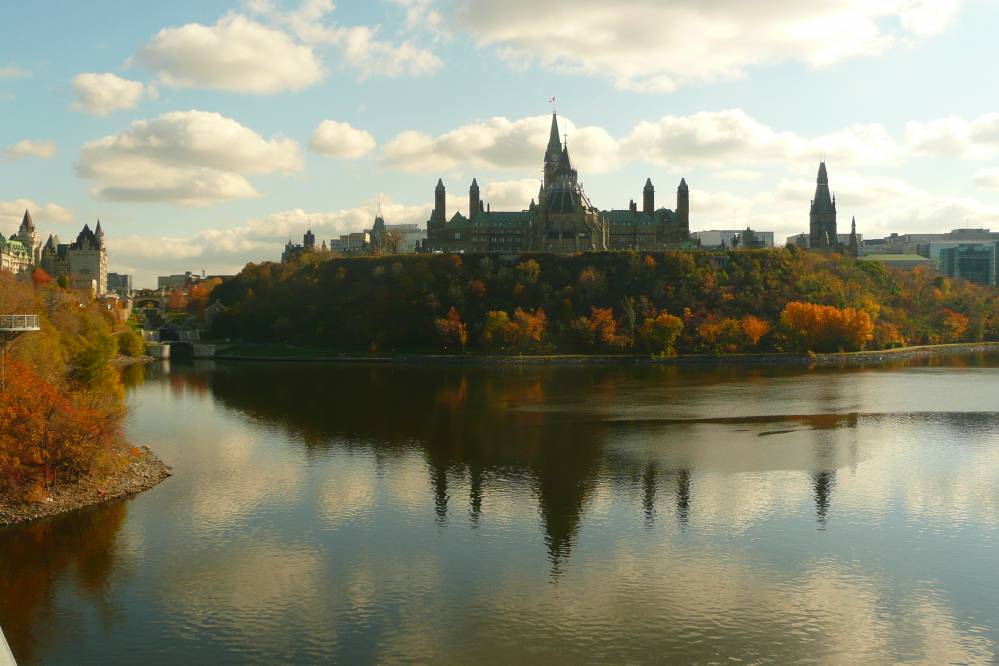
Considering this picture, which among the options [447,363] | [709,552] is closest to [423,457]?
[709,552]

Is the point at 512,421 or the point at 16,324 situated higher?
the point at 16,324

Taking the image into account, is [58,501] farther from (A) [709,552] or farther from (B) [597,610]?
(A) [709,552]

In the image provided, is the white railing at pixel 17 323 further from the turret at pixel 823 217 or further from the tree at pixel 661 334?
the turret at pixel 823 217

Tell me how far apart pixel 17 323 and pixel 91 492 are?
1429cm

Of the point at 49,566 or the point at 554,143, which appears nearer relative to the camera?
the point at 49,566

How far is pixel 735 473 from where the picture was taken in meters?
38.4

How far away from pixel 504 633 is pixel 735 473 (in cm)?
1970

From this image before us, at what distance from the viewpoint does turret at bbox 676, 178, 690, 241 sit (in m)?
148

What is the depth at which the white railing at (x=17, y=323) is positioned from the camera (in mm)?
40250

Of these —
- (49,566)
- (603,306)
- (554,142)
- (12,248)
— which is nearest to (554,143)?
(554,142)

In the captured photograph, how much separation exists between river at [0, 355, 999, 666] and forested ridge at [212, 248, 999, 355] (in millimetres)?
47283

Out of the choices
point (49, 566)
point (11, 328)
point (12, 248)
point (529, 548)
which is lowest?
point (529, 548)

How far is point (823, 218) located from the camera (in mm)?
169500

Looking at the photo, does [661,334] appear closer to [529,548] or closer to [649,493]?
[649,493]
